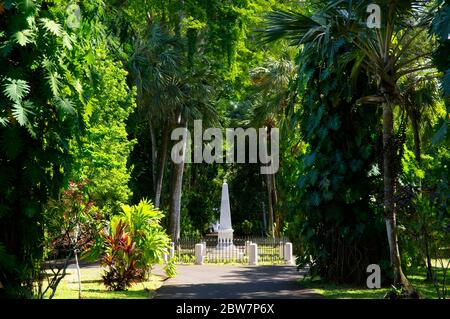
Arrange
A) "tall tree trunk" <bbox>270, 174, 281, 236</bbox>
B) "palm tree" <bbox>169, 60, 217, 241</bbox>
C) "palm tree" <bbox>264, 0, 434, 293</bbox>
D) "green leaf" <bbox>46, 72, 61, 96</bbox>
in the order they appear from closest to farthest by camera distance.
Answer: "green leaf" <bbox>46, 72, 61, 96</bbox> → "palm tree" <bbox>264, 0, 434, 293</bbox> → "palm tree" <bbox>169, 60, 217, 241</bbox> → "tall tree trunk" <bbox>270, 174, 281, 236</bbox>

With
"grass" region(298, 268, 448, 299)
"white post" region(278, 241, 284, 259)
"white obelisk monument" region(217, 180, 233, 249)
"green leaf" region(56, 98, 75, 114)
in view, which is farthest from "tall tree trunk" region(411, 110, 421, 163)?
"white obelisk monument" region(217, 180, 233, 249)

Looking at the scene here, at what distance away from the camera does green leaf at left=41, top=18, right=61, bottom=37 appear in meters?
7.92

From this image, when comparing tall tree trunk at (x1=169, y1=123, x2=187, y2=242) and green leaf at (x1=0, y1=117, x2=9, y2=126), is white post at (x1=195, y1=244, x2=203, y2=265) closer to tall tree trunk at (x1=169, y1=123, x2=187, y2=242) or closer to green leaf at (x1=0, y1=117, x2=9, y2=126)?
tall tree trunk at (x1=169, y1=123, x2=187, y2=242)

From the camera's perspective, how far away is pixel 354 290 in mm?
14945

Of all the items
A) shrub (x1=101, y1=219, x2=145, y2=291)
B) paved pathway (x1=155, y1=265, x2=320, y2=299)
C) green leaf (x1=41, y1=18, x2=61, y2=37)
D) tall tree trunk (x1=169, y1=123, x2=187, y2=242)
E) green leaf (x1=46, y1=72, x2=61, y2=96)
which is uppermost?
green leaf (x1=41, y1=18, x2=61, y2=37)

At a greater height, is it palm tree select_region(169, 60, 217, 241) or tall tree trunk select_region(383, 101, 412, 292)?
palm tree select_region(169, 60, 217, 241)

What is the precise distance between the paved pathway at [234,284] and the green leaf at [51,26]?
774 centimetres

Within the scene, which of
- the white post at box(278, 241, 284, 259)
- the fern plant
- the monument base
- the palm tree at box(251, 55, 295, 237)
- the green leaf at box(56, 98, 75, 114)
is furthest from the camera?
the monument base

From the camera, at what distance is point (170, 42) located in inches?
1072

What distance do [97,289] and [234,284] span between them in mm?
3750

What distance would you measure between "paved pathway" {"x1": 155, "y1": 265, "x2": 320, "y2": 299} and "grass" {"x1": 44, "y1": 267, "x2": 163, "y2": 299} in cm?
35

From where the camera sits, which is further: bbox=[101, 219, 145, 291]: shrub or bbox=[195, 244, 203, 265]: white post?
bbox=[195, 244, 203, 265]: white post

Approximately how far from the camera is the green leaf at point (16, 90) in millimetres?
7602

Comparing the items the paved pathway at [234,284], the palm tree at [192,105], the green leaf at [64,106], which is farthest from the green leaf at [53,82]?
the palm tree at [192,105]
